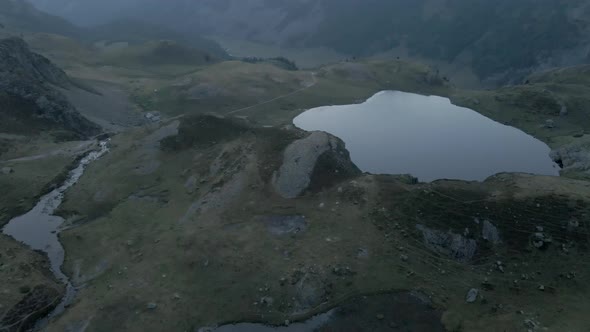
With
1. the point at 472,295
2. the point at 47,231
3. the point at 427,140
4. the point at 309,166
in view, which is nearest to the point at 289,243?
the point at 309,166

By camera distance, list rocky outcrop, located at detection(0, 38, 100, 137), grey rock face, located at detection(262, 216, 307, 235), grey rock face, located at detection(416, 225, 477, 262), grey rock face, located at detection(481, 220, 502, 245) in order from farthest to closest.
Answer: rocky outcrop, located at detection(0, 38, 100, 137)
grey rock face, located at detection(262, 216, 307, 235)
grey rock face, located at detection(481, 220, 502, 245)
grey rock face, located at detection(416, 225, 477, 262)

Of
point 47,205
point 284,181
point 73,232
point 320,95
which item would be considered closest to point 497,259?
point 284,181

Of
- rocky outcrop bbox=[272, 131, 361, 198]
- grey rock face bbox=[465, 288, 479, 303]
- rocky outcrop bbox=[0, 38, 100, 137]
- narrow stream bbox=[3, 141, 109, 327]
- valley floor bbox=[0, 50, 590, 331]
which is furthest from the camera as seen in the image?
rocky outcrop bbox=[0, 38, 100, 137]

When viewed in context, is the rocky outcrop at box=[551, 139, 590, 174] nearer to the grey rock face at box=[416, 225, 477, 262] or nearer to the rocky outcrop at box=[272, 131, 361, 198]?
the grey rock face at box=[416, 225, 477, 262]

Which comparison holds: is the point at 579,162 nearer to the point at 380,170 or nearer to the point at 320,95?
the point at 380,170

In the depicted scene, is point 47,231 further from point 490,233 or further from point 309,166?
point 490,233

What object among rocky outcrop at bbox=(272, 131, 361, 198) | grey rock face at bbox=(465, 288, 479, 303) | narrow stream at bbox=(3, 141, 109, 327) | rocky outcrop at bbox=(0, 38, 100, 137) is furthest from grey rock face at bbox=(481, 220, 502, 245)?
rocky outcrop at bbox=(0, 38, 100, 137)

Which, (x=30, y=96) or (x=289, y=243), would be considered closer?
(x=289, y=243)
